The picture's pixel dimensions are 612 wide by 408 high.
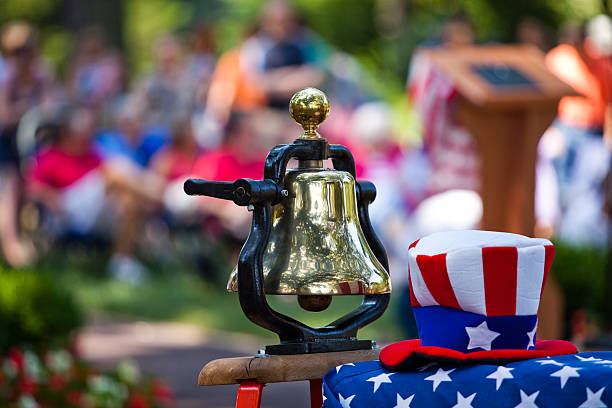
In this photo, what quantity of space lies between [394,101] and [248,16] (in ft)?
20.6

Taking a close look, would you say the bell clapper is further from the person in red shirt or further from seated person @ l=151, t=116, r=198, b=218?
seated person @ l=151, t=116, r=198, b=218

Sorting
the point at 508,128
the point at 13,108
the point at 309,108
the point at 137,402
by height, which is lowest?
the point at 137,402

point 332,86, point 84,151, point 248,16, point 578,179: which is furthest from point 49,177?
point 248,16

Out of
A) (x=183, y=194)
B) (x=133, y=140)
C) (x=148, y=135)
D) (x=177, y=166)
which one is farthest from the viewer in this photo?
(x=133, y=140)

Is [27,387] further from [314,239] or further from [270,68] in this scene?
[270,68]

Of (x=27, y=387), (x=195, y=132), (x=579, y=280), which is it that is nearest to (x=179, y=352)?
(x=27, y=387)

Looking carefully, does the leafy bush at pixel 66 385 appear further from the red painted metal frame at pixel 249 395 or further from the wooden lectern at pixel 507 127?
the red painted metal frame at pixel 249 395

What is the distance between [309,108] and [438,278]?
0.56 metres

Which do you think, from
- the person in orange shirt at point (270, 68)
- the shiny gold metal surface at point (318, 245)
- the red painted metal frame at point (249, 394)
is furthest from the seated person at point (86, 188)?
the red painted metal frame at point (249, 394)

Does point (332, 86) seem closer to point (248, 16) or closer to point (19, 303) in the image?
point (19, 303)

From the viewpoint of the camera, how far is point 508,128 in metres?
5.32

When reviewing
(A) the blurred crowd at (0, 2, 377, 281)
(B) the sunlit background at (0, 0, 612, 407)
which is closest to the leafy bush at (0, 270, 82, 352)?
(B) the sunlit background at (0, 0, 612, 407)

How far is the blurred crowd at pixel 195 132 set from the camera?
366 inches

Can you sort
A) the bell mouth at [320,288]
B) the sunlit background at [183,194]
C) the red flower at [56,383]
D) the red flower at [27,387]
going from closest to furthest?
the bell mouth at [320,288] < the red flower at [27,387] < the red flower at [56,383] < the sunlit background at [183,194]
